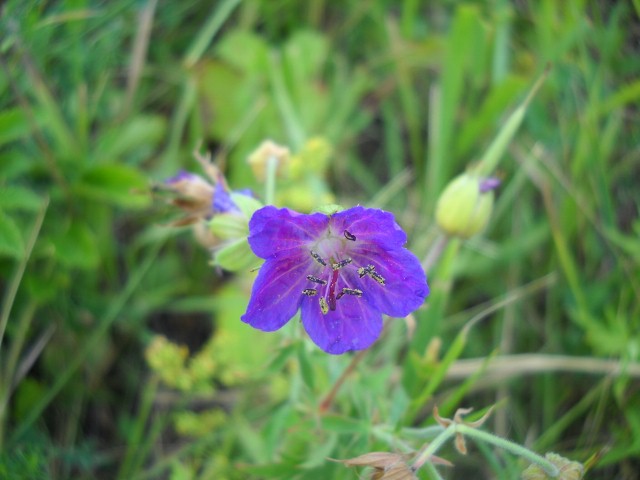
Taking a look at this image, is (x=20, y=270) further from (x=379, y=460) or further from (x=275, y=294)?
(x=379, y=460)

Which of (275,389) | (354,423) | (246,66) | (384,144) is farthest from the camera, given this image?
(384,144)

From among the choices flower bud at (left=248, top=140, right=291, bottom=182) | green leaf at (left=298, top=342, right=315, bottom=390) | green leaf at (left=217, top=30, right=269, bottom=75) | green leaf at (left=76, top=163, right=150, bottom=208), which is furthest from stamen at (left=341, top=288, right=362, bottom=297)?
green leaf at (left=217, top=30, right=269, bottom=75)

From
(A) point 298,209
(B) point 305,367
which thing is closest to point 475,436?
(B) point 305,367

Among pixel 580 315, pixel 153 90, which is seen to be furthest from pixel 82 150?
pixel 580 315

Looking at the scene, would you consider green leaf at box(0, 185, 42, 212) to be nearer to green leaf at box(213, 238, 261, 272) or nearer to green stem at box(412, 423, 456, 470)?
green leaf at box(213, 238, 261, 272)

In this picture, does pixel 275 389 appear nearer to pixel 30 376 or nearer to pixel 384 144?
pixel 30 376

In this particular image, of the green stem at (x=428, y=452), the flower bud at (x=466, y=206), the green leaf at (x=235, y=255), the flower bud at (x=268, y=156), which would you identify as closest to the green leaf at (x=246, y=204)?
the green leaf at (x=235, y=255)

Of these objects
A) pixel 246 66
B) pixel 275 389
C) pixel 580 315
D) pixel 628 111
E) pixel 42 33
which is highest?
pixel 42 33
